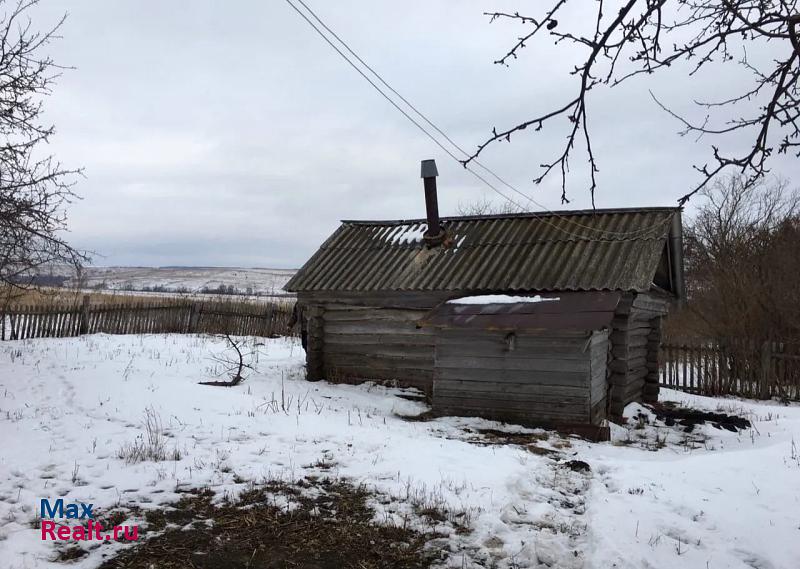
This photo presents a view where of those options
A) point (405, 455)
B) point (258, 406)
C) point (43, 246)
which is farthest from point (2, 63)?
point (405, 455)

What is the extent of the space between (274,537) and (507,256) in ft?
27.9

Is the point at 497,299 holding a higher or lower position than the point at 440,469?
higher

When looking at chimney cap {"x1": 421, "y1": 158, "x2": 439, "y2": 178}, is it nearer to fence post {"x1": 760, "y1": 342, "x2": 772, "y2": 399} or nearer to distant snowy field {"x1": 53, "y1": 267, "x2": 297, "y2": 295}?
fence post {"x1": 760, "y1": 342, "x2": 772, "y2": 399}

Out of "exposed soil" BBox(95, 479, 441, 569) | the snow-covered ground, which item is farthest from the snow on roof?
"exposed soil" BBox(95, 479, 441, 569)

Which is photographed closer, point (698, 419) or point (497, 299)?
point (497, 299)

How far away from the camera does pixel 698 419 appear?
1038 centimetres

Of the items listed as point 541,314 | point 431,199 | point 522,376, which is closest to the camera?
point 541,314

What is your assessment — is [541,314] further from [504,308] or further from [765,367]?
[765,367]

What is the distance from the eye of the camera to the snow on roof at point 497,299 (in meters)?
9.76

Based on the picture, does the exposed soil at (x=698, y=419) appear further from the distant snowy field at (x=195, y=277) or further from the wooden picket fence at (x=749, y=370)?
the distant snowy field at (x=195, y=277)

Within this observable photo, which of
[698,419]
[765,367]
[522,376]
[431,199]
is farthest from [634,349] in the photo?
[431,199]

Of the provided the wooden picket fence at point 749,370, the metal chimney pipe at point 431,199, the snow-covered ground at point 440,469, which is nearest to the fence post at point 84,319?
the snow-covered ground at point 440,469

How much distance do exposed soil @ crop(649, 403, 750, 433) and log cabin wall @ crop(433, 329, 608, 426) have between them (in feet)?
5.56

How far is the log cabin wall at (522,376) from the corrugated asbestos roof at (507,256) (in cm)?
126
